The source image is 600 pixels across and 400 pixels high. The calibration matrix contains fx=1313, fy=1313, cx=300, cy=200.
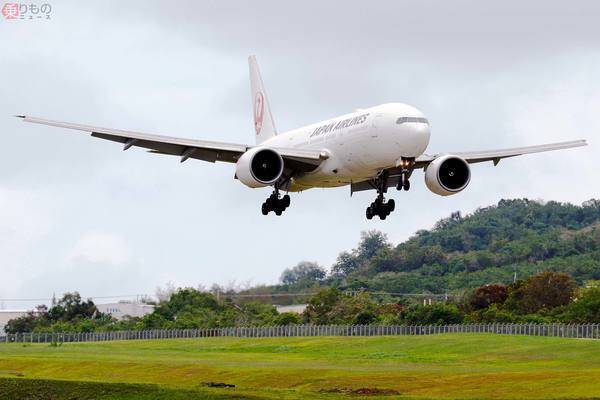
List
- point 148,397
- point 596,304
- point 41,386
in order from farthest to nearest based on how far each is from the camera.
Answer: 1. point 596,304
2. point 41,386
3. point 148,397

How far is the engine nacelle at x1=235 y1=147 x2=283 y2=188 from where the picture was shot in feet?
208

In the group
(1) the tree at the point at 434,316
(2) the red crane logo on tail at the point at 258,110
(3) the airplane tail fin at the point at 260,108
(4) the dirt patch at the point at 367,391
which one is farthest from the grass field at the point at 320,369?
(1) the tree at the point at 434,316

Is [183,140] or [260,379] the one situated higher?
[183,140]

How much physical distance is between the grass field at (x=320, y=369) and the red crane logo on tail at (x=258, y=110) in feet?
52.1

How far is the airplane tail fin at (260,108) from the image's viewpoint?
85512mm

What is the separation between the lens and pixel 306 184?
66.9 metres

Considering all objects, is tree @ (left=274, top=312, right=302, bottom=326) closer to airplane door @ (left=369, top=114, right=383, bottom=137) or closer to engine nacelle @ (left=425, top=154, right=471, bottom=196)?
engine nacelle @ (left=425, top=154, right=471, bottom=196)

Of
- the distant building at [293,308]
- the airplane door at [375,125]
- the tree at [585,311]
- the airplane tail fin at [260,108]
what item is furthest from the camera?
the distant building at [293,308]

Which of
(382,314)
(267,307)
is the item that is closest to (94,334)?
(267,307)

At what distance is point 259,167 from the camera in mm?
64188

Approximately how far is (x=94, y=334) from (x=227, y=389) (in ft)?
284

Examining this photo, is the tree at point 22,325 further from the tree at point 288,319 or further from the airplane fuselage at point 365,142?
the airplane fuselage at point 365,142

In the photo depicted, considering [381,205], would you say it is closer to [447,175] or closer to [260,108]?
[447,175]

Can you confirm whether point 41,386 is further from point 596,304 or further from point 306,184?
point 596,304
